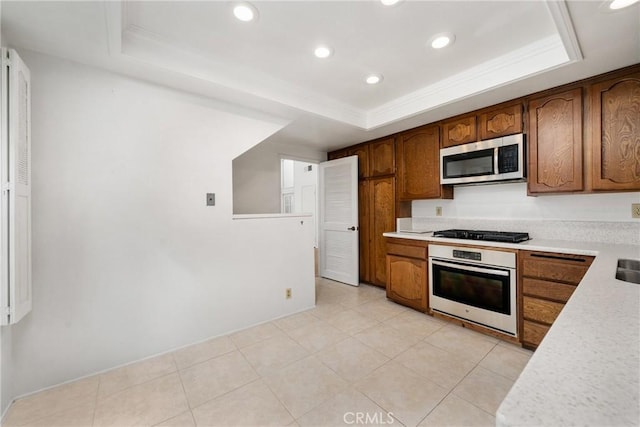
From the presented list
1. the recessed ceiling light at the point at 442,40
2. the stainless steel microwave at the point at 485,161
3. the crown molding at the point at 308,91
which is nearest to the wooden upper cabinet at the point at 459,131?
the stainless steel microwave at the point at 485,161

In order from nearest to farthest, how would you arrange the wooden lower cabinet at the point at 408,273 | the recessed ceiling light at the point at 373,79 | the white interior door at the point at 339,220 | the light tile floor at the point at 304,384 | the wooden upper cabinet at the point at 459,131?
the light tile floor at the point at 304,384
the recessed ceiling light at the point at 373,79
the wooden upper cabinet at the point at 459,131
the wooden lower cabinet at the point at 408,273
the white interior door at the point at 339,220

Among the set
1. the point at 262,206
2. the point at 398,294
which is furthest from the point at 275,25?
the point at 398,294

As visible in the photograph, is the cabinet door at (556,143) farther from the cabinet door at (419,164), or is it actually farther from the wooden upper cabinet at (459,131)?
the cabinet door at (419,164)

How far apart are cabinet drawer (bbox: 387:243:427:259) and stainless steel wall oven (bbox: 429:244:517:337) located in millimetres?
109

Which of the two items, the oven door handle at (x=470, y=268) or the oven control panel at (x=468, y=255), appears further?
the oven control panel at (x=468, y=255)

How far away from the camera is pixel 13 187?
59.0 inches

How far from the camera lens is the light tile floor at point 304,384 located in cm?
157

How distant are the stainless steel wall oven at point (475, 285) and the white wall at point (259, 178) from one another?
2.32 meters

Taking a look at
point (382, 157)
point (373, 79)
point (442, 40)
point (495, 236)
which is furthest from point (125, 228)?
point (495, 236)

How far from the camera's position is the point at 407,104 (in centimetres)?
294

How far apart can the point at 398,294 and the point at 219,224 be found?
2.25 metres

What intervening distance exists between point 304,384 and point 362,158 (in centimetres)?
313

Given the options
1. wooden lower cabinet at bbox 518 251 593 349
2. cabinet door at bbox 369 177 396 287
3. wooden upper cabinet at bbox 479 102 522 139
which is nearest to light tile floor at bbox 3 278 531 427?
wooden lower cabinet at bbox 518 251 593 349

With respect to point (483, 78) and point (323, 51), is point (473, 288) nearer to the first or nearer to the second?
point (483, 78)
